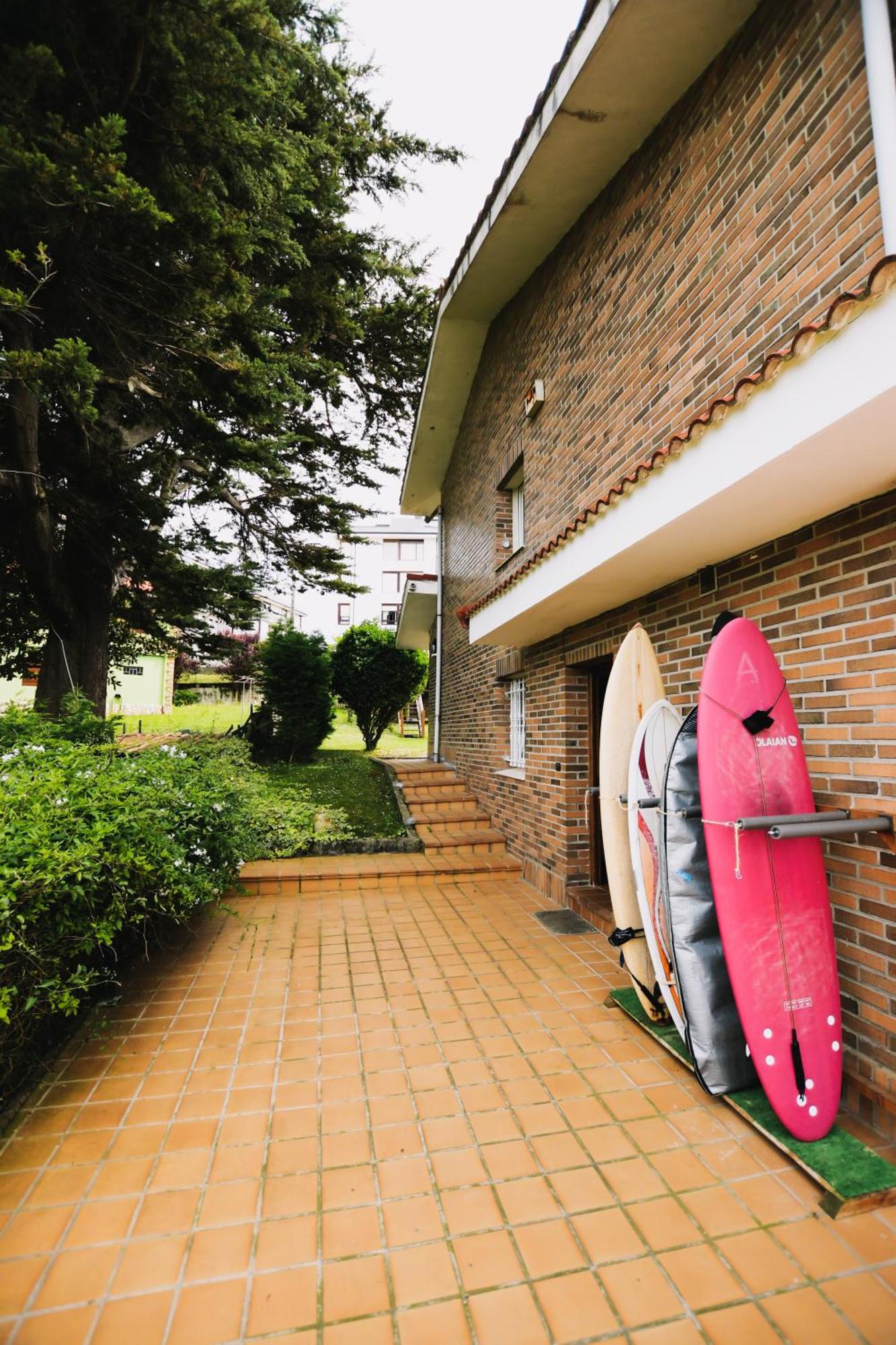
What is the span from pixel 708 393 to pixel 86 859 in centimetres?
404

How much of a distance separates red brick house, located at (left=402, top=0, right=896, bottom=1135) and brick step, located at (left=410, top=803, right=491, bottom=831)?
2.57ft

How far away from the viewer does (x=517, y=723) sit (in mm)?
7254

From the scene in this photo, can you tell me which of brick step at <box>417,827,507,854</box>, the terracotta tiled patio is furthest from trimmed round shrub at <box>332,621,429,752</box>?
the terracotta tiled patio

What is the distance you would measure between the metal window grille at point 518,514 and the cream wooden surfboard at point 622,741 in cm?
389

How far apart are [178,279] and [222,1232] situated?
621 centimetres

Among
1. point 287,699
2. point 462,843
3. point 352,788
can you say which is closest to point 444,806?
point 462,843

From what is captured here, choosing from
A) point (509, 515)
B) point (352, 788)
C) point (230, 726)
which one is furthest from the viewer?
point (230, 726)

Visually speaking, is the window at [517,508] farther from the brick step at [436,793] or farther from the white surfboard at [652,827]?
the white surfboard at [652,827]

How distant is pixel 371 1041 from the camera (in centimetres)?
299

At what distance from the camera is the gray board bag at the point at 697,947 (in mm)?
2484

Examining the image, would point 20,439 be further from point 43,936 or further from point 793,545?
point 793,545

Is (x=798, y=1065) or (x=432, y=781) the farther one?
(x=432, y=781)

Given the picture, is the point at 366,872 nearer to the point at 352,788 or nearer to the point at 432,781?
the point at 352,788

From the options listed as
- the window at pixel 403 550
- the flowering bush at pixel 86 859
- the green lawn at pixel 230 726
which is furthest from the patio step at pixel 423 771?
the window at pixel 403 550
